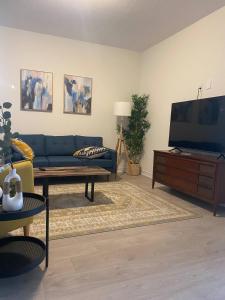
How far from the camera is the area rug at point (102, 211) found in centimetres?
240

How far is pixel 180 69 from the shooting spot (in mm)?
4152

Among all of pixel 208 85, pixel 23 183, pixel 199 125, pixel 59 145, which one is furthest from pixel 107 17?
pixel 23 183

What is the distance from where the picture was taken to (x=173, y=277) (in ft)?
5.50

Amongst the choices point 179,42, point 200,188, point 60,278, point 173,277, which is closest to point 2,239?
point 60,278

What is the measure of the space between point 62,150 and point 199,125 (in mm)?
2592

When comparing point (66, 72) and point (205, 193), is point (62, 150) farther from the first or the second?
point (205, 193)

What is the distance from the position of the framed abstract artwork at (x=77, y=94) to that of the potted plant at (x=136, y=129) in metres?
0.99

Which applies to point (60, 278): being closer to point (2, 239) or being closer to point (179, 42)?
point (2, 239)

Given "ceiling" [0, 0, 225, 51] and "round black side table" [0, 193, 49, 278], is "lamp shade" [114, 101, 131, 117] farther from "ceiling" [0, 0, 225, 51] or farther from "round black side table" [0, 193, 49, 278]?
"round black side table" [0, 193, 49, 278]

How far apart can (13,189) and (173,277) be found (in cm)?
130

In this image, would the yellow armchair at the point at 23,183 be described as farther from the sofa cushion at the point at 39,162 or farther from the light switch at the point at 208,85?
the light switch at the point at 208,85

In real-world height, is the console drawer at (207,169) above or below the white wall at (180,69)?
below

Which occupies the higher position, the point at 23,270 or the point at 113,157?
the point at 113,157

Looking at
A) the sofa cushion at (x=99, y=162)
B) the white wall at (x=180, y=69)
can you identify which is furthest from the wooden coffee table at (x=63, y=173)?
the white wall at (x=180, y=69)
